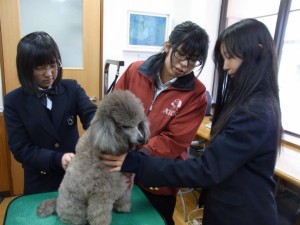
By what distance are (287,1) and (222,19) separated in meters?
0.82

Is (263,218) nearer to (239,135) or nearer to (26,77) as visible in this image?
(239,135)

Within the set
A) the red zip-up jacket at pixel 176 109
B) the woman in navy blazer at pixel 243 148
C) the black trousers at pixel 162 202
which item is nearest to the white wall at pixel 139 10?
the red zip-up jacket at pixel 176 109

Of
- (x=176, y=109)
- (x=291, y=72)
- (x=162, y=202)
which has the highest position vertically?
(x=291, y=72)

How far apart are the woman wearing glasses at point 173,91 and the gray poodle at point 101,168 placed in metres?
0.16

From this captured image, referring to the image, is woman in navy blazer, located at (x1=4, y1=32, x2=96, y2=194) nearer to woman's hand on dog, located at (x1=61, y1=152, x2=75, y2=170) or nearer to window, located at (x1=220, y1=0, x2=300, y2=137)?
woman's hand on dog, located at (x1=61, y1=152, x2=75, y2=170)

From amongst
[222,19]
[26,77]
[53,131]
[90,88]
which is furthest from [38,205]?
[222,19]

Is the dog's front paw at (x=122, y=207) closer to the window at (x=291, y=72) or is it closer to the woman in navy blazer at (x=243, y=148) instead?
the woman in navy blazer at (x=243, y=148)

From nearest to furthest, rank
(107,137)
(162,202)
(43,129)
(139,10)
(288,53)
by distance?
(107,137) < (43,129) < (162,202) < (288,53) < (139,10)

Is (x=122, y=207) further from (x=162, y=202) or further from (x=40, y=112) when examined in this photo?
(x=40, y=112)

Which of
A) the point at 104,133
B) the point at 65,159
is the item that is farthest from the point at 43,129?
the point at 104,133

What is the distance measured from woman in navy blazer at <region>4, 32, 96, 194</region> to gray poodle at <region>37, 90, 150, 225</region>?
153 mm

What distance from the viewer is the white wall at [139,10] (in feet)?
8.34

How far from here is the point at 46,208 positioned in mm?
1071

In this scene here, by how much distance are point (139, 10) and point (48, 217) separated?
2245 mm
